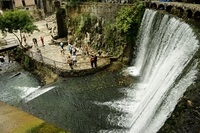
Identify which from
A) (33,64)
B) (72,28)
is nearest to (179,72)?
(33,64)

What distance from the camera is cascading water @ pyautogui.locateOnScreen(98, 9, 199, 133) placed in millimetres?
12547

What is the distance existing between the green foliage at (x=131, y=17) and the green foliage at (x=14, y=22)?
511 inches

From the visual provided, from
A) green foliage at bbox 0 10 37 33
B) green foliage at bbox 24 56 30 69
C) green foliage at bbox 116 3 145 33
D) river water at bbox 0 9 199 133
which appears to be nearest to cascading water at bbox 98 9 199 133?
river water at bbox 0 9 199 133

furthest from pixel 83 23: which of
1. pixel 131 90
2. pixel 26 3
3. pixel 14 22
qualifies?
pixel 26 3

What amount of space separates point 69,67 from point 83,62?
4.88 feet

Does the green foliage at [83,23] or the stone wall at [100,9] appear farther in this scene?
the green foliage at [83,23]

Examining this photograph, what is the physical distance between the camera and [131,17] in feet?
79.9

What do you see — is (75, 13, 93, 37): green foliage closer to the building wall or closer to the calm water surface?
the calm water surface

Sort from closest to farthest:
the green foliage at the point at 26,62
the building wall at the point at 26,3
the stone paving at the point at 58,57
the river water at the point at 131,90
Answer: the river water at the point at 131,90, the stone paving at the point at 58,57, the green foliage at the point at 26,62, the building wall at the point at 26,3

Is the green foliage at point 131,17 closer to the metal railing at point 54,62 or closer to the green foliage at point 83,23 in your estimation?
the metal railing at point 54,62

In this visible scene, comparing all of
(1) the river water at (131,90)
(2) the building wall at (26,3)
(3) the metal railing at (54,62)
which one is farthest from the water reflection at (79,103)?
(2) the building wall at (26,3)

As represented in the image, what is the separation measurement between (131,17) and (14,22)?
1521cm

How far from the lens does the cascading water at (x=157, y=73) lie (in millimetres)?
12547

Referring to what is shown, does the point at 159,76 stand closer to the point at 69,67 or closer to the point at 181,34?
the point at 181,34
